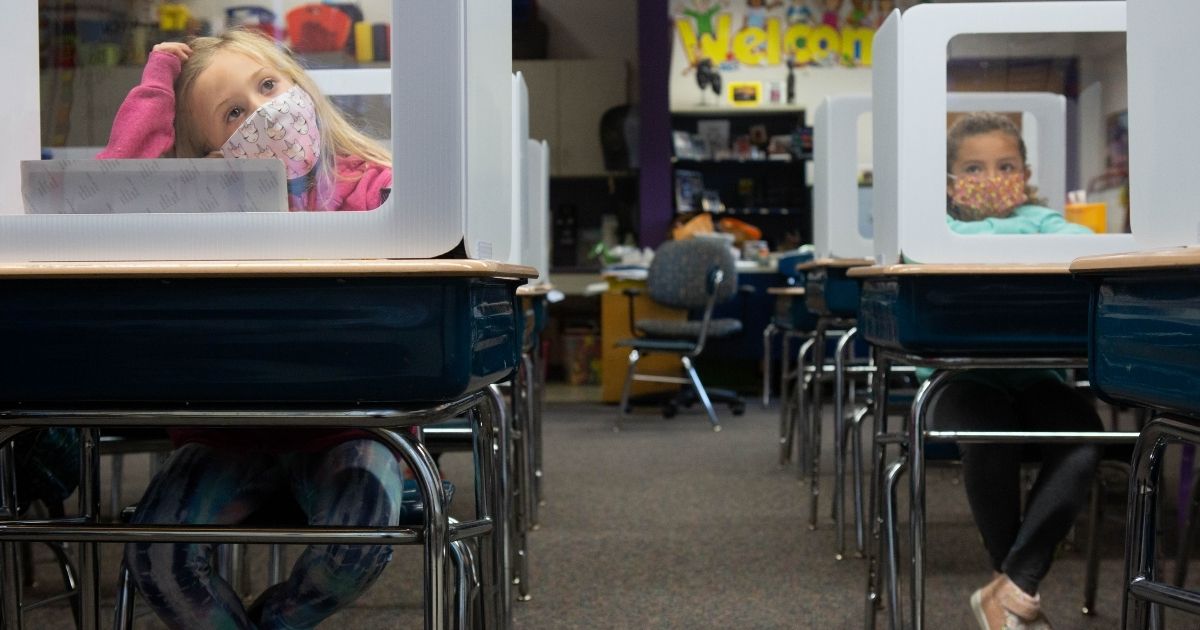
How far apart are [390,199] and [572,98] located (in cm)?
753

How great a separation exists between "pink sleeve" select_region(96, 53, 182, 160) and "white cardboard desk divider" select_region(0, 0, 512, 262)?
0.06 meters

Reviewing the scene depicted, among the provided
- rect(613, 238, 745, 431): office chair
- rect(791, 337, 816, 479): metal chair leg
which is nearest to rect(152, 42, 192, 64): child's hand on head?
rect(791, 337, 816, 479): metal chair leg

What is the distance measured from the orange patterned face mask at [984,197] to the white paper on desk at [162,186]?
118 cm

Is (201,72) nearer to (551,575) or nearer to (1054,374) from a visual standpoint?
(1054,374)

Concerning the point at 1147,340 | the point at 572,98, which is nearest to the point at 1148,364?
the point at 1147,340

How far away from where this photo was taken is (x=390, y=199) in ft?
3.49

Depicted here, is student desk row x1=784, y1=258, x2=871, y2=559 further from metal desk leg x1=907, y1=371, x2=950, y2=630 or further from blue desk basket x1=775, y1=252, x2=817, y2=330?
metal desk leg x1=907, y1=371, x2=950, y2=630

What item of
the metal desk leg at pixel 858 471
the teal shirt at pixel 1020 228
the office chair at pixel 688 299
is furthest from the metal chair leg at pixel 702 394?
the teal shirt at pixel 1020 228

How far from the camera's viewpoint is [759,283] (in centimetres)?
673

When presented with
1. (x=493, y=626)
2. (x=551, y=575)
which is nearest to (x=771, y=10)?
(x=551, y=575)

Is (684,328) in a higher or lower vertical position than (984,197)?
lower

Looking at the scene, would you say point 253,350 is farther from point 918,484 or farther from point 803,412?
point 803,412

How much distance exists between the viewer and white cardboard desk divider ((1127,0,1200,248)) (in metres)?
1.08

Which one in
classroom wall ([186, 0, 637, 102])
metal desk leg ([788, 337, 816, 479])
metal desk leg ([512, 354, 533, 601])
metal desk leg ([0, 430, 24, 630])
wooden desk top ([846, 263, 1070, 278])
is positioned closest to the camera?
metal desk leg ([0, 430, 24, 630])
